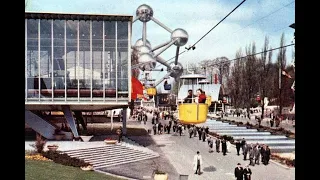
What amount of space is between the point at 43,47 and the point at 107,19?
4040 mm

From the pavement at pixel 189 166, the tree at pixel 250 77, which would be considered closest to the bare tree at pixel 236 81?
the tree at pixel 250 77

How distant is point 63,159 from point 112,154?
322 cm

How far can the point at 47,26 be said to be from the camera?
19469 millimetres

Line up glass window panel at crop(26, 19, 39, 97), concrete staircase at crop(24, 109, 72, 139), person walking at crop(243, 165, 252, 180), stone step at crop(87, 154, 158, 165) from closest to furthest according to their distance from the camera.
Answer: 1. person walking at crop(243, 165, 252, 180)
2. stone step at crop(87, 154, 158, 165)
3. glass window panel at crop(26, 19, 39, 97)
4. concrete staircase at crop(24, 109, 72, 139)

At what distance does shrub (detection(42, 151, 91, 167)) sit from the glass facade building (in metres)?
4.19

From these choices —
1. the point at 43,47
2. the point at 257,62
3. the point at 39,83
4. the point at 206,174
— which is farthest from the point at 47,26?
the point at 257,62

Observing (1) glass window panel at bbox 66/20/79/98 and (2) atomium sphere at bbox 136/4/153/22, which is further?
(1) glass window panel at bbox 66/20/79/98

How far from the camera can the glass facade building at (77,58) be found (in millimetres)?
19469

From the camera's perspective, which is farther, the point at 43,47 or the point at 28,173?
the point at 43,47

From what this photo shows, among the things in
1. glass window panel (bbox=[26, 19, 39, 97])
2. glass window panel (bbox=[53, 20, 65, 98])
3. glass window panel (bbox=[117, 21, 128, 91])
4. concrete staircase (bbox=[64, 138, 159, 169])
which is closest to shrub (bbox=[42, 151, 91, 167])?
concrete staircase (bbox=[64, 138, 159, 169])

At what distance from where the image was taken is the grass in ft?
44.9

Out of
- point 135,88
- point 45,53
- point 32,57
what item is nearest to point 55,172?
point 45,53

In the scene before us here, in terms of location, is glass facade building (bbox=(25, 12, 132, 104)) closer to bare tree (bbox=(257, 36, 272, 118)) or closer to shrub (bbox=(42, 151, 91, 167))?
shrub (bbox=(42, 151, 91, 167))
